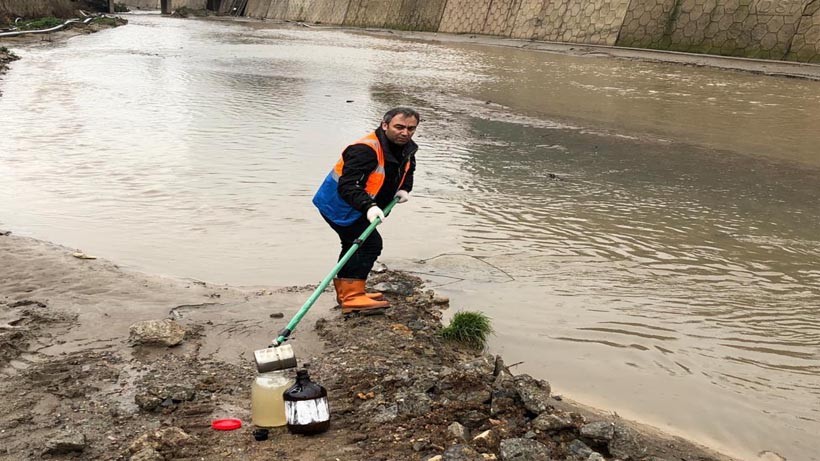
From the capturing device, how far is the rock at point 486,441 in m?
3.14

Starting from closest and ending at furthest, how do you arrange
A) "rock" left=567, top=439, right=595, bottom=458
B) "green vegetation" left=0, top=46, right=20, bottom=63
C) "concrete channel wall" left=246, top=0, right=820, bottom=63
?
"rock" left=567, top=439, right=595, bottom=458 < "green vegetation" left=0, top=46, right=20, bottom=63 < "concrete channel wall" left=246, top=0, right=820, bottom=63

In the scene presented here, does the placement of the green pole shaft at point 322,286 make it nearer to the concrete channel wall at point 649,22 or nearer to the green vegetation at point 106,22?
the concrete channel wall at point 649,22

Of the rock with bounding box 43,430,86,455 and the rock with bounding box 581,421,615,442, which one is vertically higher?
the rock with bounding box 581,421,615,442

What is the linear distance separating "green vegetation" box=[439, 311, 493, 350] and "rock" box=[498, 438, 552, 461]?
1.54m

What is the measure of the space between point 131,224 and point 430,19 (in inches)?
1197

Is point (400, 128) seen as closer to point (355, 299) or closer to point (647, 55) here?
point (355, 299)

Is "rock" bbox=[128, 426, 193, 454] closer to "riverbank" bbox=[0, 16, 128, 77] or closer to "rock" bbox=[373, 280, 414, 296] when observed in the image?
"rock" bbox=[373, 280, 414, 296]

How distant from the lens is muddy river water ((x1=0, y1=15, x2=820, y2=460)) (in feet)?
15.3

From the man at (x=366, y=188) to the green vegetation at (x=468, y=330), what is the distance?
51 centimetres

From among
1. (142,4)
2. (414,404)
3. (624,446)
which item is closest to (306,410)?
(414,404)

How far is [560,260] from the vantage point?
20.8 ft

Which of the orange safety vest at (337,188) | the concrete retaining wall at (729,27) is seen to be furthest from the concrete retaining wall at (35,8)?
the orange safety vest at (337,188)

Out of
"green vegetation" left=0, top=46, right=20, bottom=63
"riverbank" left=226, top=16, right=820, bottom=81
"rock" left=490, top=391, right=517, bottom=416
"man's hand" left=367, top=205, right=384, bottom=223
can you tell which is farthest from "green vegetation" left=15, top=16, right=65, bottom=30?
"rock" left=490, top=391, right=517, bottom=416

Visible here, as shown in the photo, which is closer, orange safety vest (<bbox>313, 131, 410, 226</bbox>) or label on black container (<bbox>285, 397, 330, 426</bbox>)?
label on black container (<bbox>285, 397, 330, 426</bbox>)
